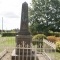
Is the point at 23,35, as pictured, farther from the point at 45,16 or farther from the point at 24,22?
the point at 45,16

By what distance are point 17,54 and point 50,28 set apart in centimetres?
3251

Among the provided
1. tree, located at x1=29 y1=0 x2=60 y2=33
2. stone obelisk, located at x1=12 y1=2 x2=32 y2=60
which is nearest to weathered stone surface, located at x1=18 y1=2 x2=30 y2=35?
stone obelisk, located at x1=12 y1=2 x2=32 y2=60

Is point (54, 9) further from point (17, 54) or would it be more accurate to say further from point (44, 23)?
point (17, 54)

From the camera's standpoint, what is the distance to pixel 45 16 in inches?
1847

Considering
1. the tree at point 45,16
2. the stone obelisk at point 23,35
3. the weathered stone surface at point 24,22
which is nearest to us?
the stone obelisk at point 23,35

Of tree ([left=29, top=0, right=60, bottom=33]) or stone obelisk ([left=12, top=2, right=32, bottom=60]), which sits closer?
stone obelisk ([left=12, top=2, right=32, bottom=60])

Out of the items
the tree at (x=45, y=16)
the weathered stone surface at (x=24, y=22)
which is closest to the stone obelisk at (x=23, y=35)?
the weathered stone surface at (x=24, y=22)

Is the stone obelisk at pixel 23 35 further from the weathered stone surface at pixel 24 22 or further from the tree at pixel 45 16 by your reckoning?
the tree at pixel 45 16

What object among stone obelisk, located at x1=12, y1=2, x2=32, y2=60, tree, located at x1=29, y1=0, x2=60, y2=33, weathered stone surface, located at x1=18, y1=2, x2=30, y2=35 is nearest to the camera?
stone obelisk, located at x1=12, y1=2, x2=32, y2=60

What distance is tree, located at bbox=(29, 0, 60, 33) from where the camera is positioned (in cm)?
4628

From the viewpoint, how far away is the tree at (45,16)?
46.3m

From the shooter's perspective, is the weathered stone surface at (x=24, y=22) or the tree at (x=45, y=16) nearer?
the weathered stone surface at (x=24, y=22)

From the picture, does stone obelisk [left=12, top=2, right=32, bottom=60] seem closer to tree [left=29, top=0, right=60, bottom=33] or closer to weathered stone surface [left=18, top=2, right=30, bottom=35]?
weathered stone surface [left=18, top=2, right=30, bottom=35]

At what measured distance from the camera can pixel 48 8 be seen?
154ft
